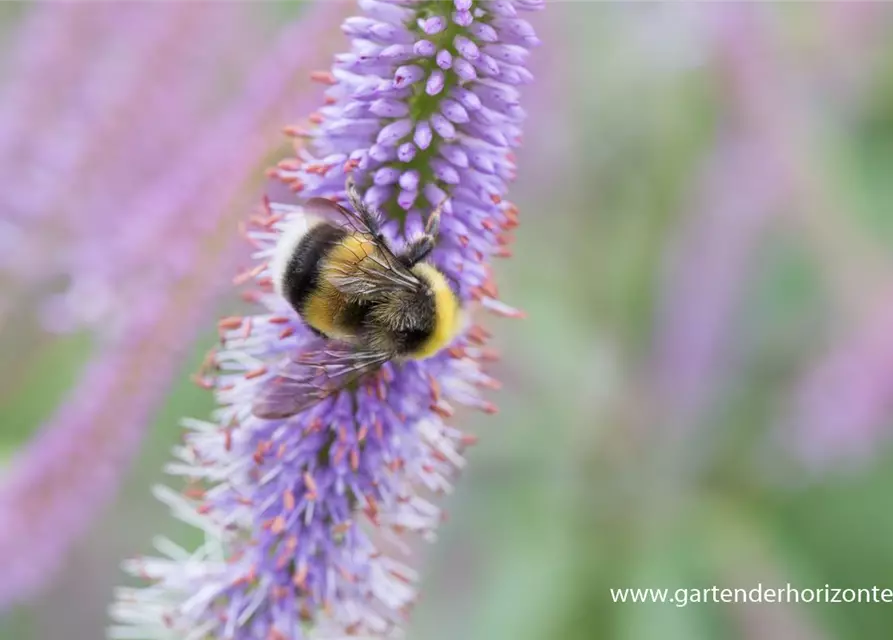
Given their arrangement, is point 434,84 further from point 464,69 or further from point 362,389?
point 362,389

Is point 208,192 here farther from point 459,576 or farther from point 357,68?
point 459,576

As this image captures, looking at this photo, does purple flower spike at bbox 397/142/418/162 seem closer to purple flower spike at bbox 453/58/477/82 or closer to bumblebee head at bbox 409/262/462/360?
purple flower spike at bbox 453/58/477/82

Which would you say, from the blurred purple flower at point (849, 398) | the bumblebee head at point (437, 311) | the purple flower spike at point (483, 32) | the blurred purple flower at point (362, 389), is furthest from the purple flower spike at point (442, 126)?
the blurred purple flower at point (849, 398)

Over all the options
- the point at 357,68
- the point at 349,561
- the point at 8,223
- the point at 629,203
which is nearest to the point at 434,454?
the point at 349,561

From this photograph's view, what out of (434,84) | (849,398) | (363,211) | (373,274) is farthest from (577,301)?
(434,84)

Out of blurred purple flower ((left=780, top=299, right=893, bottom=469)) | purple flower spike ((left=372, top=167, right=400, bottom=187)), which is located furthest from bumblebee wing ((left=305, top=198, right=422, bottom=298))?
blurred purple flower ((left=780, top=299, right=893, bottom=469))

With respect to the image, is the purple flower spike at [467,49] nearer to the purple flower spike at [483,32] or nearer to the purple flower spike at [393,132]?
the purple flower spike at [483,32]
